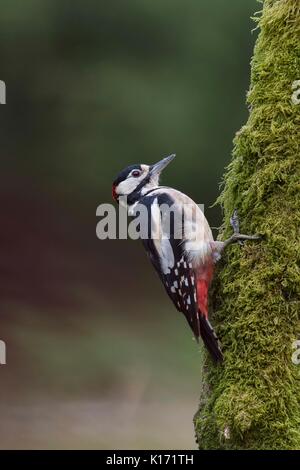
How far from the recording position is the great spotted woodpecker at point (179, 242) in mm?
2529

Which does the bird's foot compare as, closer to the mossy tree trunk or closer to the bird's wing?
the mossy tree trunk

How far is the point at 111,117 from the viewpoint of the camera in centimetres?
667

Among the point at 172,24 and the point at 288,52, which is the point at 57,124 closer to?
the point at 172,24

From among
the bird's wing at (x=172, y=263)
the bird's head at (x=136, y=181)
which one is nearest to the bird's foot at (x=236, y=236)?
the bird's wing at (x=172, y=263)

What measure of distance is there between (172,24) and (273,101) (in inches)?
168

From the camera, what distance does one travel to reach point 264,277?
7.72 ft

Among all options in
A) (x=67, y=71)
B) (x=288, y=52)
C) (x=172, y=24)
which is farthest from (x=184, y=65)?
(x=288, y=52)

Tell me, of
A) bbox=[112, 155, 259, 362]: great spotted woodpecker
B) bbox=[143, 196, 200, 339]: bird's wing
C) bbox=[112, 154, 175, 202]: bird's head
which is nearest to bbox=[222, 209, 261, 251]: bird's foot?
bbox=[112, 155, 259, 362]: great spotted woodpecker

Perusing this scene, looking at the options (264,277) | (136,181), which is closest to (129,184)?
(136,181)

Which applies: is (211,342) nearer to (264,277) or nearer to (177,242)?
(264,277)

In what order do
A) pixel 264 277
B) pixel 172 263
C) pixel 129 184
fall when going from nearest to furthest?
pixel 264 277
pixel 172 263
pixel 129 184

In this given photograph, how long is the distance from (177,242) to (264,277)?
49 cm

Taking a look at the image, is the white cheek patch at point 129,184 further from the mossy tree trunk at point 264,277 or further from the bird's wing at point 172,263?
the mossy tree trunk at point 264,277

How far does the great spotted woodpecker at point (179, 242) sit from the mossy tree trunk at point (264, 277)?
0.05 metres
